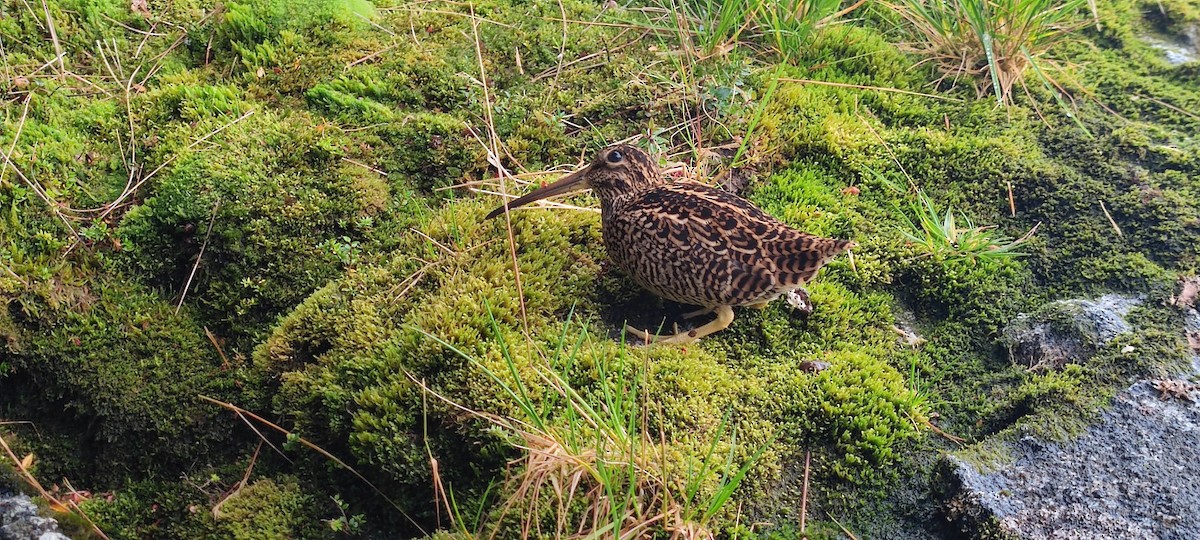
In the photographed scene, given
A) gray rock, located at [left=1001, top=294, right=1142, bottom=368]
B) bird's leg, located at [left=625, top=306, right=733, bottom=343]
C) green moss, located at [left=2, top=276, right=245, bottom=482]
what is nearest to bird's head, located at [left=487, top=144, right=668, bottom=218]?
bird's leg, located at [left=625, top=306, right=733, bottom=343]

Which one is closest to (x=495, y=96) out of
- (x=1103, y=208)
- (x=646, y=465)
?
(x=646, y=465)

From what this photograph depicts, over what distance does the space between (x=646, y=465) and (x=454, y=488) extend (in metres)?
0.86

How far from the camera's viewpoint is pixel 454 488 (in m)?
3.26

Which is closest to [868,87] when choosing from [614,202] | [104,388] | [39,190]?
[614,202]

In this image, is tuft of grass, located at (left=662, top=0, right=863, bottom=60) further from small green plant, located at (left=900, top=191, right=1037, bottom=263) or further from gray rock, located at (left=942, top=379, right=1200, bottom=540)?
gray rock, located at (left=942, top=379, right=1200, bottom=540)

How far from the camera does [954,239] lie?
413cm

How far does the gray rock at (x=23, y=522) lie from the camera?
10.8ft

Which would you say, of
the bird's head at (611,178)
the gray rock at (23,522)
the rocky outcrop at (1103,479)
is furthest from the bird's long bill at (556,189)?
the gray rock at (23,522)

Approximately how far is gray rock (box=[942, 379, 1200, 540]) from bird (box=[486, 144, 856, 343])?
1.04 meters

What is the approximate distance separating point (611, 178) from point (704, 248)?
2.27 ft

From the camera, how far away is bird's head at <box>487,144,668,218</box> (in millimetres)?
3900

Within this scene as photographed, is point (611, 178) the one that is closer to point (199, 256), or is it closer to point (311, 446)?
point (311, 446)

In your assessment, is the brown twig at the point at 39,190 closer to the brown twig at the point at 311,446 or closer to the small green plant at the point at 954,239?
the brown twig at the point at 311,446

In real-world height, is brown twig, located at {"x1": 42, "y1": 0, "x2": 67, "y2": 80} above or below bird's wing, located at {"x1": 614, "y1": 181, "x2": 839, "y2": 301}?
above
